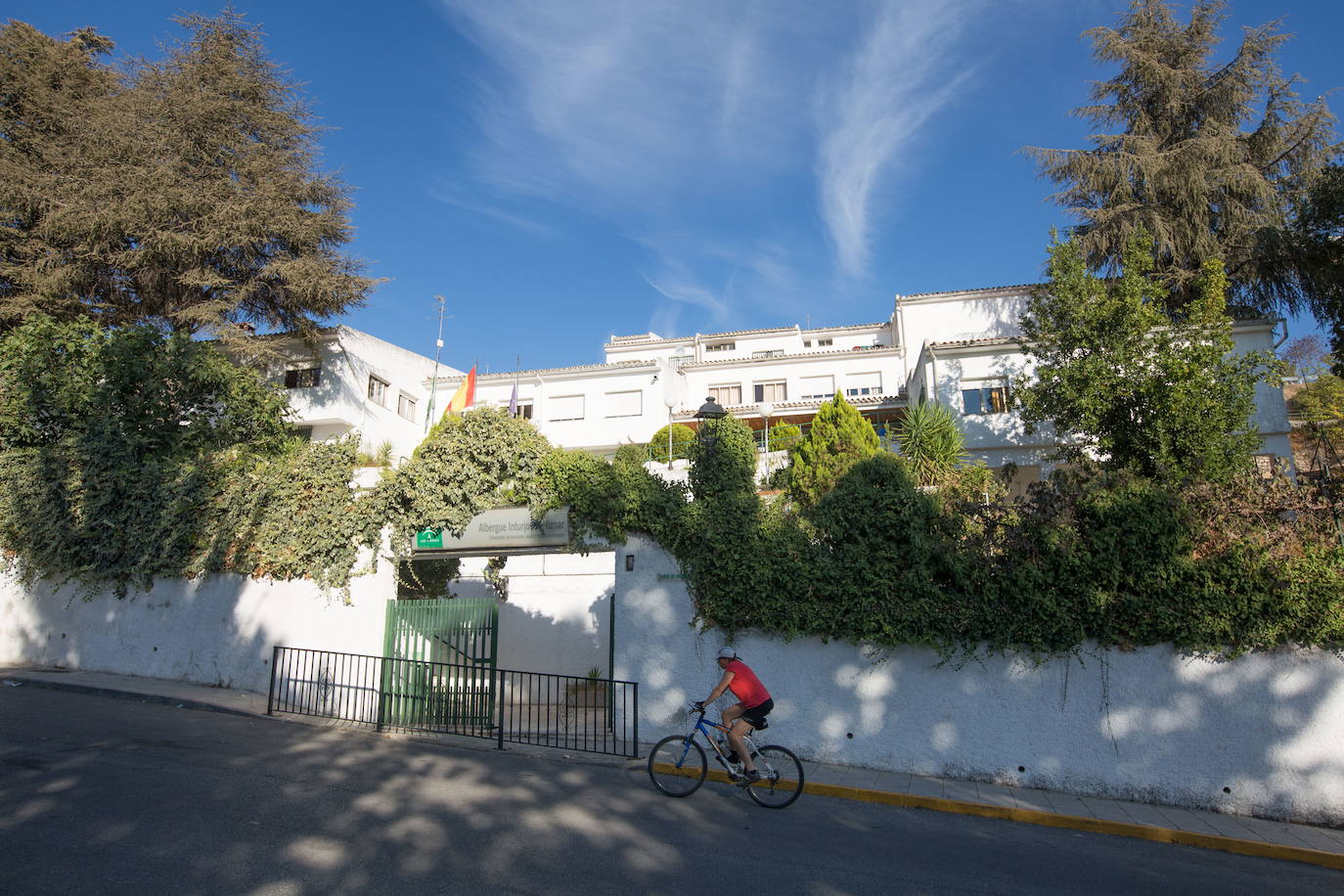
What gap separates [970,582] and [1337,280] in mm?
12993

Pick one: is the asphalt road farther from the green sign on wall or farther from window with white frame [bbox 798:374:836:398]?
window with white frame [bbox 798:374:836:398]

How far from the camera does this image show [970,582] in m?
9.14

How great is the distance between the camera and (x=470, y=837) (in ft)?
20.0

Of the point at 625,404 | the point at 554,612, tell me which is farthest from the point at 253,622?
the point at 625,404

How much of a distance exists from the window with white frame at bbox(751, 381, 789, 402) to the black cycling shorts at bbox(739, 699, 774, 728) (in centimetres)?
2824

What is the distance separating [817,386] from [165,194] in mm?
26934

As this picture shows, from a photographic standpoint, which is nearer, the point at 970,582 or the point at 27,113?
the point at 970,582

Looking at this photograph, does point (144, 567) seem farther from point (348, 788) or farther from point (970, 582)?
point (970, 582)

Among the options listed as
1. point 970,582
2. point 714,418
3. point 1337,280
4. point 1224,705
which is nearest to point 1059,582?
point 970,582

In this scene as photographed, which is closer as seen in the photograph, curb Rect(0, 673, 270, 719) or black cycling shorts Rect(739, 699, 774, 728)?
black cycling shorts Rect(739, 699, 774, 728)

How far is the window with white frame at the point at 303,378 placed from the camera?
3078 cm

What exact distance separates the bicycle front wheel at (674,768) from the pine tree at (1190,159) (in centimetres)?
2379

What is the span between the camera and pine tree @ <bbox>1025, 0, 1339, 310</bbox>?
24.5 meters

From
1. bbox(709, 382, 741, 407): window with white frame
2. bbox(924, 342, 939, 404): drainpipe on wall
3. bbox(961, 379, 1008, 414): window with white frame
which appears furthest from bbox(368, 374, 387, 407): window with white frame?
bbox(961, 379, 1008, 414): window with white frame
